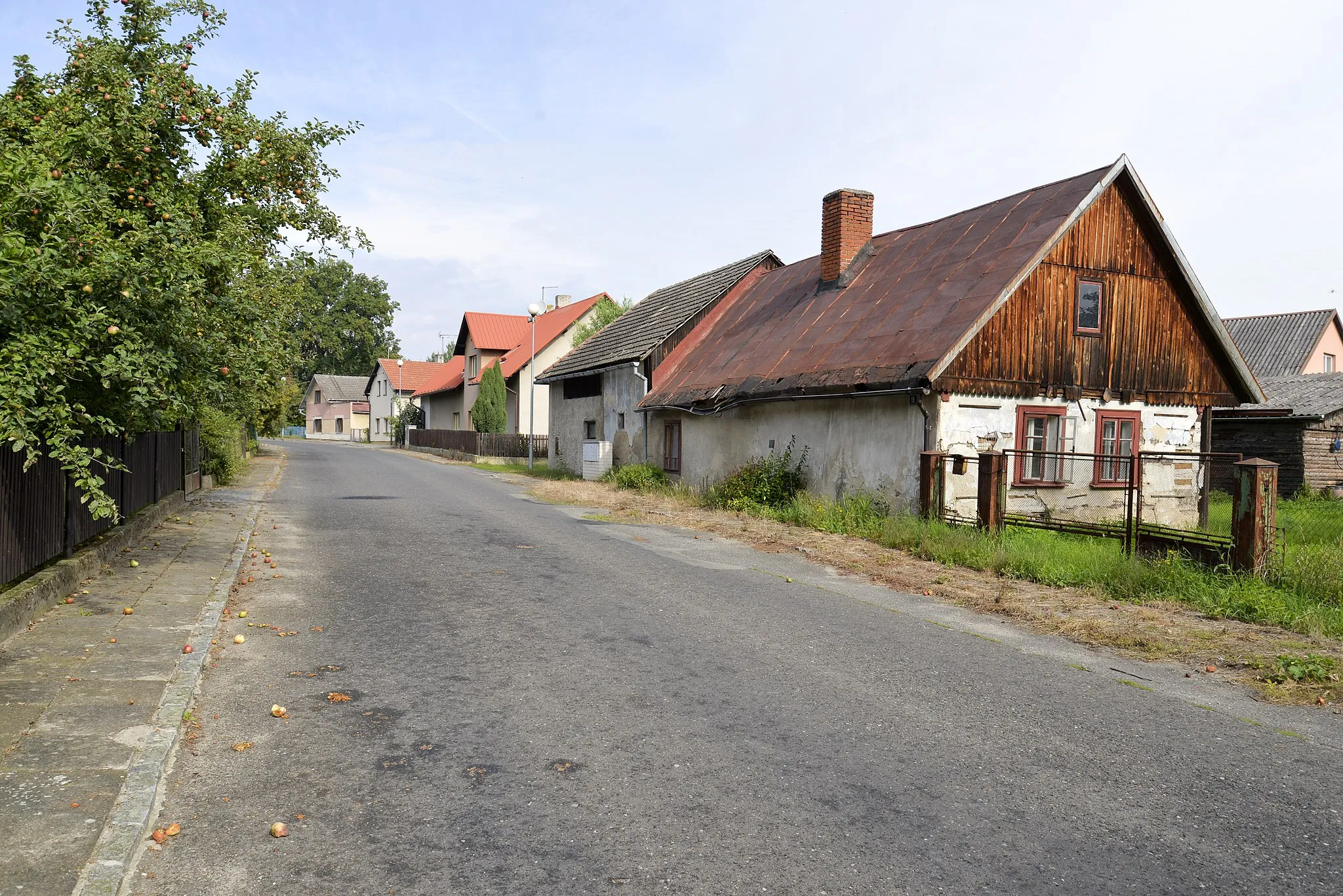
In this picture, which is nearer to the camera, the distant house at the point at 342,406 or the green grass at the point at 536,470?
the green grass at the point at 536,470

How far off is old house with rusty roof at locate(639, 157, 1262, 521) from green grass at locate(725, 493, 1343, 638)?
2.17m

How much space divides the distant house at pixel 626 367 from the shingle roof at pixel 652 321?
0.04 metres

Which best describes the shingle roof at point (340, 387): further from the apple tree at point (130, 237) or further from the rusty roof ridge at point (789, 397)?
the apple tree at point (130, 237)

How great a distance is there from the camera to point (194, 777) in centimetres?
447

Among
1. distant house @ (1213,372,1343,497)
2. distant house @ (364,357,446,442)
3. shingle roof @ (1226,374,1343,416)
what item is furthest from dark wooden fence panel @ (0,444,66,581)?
distant house @ (364,357,446,442)

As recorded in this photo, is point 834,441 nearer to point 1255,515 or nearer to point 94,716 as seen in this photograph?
Result: point 1255,515

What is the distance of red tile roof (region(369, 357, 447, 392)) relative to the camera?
74.7 meters

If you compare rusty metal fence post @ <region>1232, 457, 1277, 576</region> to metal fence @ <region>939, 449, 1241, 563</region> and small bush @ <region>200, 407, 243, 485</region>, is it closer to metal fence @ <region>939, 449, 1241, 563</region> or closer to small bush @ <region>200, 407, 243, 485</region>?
metal fence @ <region>939, 449, 1241, 563</region>

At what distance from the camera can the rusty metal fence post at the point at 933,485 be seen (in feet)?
46.9

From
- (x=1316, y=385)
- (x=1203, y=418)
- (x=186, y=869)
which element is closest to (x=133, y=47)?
(x=186, y=869)

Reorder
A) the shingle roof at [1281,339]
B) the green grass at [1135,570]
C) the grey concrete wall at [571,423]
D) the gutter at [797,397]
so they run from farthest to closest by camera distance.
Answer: the shingle roof at [1281,339], the grey concrete wall at [571,423], the gutter at [797,397], the green grass at [1135,570]

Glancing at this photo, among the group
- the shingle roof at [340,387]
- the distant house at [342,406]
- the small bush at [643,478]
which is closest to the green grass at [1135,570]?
the small bush at [643,478]

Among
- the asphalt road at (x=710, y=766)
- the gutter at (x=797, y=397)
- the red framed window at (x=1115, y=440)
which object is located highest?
the gutter at (x=797, y=397)

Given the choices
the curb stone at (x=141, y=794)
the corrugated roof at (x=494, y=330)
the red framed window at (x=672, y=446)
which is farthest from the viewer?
the corrugated roof at (x=494, y=330)
